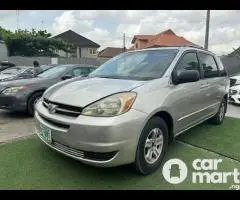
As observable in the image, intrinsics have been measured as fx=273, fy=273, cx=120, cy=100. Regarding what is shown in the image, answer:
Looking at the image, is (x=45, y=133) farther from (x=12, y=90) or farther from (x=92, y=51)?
(x=92, y=51)

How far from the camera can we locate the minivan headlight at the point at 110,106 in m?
2.98

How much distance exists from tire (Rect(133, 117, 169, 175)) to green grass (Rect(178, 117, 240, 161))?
119cm

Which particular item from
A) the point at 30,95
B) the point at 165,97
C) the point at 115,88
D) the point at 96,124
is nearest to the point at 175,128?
the point at 165,97

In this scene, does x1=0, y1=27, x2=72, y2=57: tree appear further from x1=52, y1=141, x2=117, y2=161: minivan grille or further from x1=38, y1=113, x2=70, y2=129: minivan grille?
x1=52, y1=141, x2=117, y2=161: minivan grille

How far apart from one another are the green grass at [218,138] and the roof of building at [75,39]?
160 feet

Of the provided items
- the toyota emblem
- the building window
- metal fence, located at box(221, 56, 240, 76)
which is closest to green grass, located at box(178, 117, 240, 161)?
the toyota emblem

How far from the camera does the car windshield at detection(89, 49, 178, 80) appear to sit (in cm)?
385

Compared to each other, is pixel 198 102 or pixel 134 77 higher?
pixel 134 77

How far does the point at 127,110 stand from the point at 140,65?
133 centimetres

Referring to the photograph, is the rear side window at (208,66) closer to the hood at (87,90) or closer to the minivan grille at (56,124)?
the hood at (87,90)

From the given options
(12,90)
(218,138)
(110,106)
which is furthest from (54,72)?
(110,106)

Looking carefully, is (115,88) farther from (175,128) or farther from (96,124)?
(175,128)
